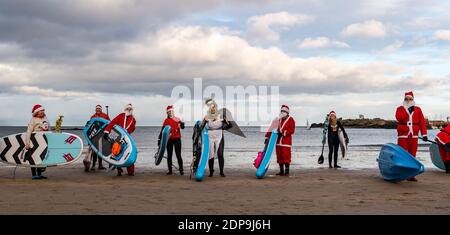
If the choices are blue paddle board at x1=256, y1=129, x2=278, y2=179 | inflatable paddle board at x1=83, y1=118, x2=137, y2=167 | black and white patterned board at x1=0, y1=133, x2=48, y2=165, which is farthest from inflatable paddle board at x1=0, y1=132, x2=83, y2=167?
blue paddle board at x1=256, y1=129, x2=278, y2=179

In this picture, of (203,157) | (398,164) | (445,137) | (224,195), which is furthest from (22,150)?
(445,137)

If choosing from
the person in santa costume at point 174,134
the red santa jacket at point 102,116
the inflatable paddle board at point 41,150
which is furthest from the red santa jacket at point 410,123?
Result: the red santa jacket at point 102,116

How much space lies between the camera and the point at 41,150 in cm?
1189

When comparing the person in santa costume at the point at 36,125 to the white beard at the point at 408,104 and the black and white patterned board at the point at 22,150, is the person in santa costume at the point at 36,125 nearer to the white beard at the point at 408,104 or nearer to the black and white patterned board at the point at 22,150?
the black and white patterned board at the point at 22,150

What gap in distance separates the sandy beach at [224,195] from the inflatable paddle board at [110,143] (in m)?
0.43

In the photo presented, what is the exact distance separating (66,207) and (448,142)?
994 cm

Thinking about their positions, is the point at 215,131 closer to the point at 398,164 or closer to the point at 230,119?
the point at 230,119

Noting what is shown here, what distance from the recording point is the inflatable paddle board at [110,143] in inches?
482

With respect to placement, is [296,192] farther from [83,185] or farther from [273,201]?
[83,185]

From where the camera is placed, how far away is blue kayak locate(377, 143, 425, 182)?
33.6 ft

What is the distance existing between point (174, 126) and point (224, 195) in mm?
4017

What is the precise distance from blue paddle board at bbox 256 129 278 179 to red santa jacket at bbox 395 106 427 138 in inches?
114
